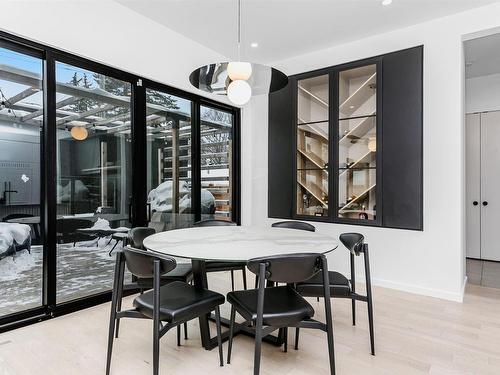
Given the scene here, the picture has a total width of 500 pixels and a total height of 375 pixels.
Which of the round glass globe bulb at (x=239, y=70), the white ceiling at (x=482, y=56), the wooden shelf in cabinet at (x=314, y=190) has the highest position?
the white ceiling at (x=482, y=56)

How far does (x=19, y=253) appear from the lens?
2.74 metres

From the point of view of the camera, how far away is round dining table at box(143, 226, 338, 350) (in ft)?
6.30

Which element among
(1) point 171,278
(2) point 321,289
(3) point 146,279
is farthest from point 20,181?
(2) point 321,289

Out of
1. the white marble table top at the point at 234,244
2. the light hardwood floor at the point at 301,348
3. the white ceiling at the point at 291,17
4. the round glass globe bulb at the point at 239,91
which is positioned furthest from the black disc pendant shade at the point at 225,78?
the light hardwood floor at the point at 301,348

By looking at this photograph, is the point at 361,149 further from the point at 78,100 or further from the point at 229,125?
the point at 78,100

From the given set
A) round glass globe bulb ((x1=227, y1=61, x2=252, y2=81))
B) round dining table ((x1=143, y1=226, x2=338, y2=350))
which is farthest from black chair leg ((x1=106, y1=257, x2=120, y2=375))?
round glass globe bulb ((x1=227, y1=61, x2=252, y2=81))

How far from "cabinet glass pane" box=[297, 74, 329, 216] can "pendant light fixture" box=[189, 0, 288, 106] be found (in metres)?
1.57

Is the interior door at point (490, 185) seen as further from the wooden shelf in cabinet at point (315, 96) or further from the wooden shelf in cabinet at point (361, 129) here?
the wooden shelf in cabinet at point (315, 96)

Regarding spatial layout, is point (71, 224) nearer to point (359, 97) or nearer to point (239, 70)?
point (239, 70)

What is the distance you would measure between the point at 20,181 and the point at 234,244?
1963mm

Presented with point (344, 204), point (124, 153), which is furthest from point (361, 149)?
point (124, 153)

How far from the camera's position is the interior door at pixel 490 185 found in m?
4.86

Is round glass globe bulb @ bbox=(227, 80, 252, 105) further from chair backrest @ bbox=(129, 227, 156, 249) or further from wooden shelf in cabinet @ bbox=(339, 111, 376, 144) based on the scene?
wooden shelf in cabinet @ bbox=(339, 111, 376, 144)

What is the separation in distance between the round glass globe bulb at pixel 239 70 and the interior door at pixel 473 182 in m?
4.44
